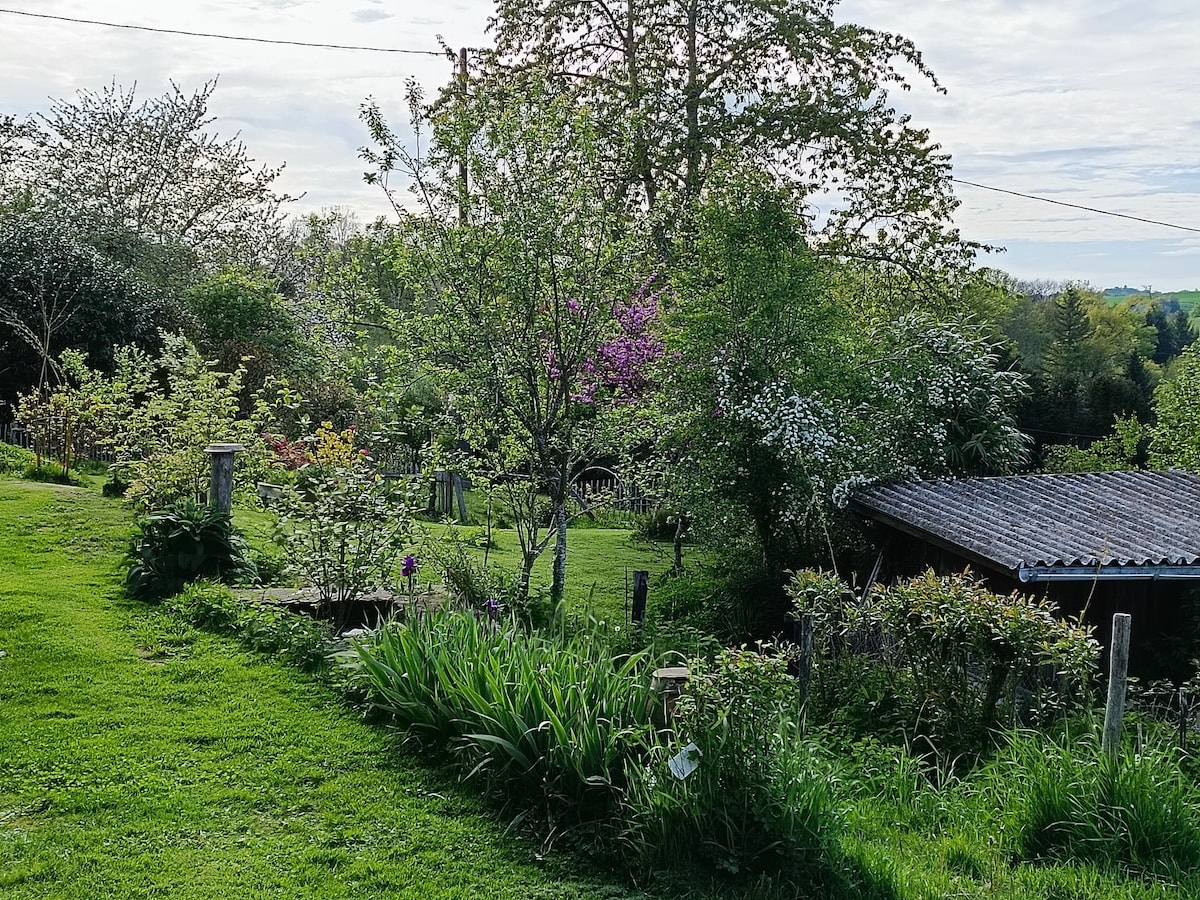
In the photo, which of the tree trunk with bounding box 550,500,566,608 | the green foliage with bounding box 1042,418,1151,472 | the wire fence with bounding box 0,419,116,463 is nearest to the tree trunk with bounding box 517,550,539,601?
the tree trunk with bounding box 550,500,566,608

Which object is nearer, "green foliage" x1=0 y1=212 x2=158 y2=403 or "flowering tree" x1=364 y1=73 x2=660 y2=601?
"flowering tree" x1=364 y1=73 x2=660 y2=601

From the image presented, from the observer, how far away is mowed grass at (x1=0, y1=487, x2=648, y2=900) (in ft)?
12.8

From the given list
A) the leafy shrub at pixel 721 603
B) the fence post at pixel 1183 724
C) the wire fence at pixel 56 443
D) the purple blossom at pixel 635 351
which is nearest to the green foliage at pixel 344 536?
the leafy shrub at pixel 721 603

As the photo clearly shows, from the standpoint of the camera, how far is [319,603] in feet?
24.1

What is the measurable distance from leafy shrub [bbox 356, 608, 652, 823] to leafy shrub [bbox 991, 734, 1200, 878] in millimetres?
1758

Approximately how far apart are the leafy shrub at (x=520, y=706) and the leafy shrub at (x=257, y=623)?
0.87 metres

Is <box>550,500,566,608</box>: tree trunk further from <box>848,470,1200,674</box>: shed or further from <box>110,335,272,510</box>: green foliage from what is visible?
<box>110,335,272,510</box>: green foliage

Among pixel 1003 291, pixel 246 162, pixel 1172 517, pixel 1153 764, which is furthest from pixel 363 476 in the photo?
pixel 246 162

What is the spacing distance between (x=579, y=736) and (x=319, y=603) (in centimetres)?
355

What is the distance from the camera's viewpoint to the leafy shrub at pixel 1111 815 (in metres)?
4.19

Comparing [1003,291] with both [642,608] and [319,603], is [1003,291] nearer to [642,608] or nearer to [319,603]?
[642,608]

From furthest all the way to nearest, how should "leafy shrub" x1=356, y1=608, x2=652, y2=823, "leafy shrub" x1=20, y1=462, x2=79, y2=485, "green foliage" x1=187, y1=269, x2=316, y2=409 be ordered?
"green foliage" x1=187, y1=269, x2=316, y2=409 < "leafy shrub" x1=20, y1=462, x2=79, y2=485 < "leafy shrub" x1=356, y1=608, x2=652, y2=823

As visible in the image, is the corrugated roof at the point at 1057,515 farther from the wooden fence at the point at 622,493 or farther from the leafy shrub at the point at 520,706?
the leafy shrub at the point at 520,706

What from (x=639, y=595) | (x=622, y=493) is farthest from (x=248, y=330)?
(x=639, y=595)
